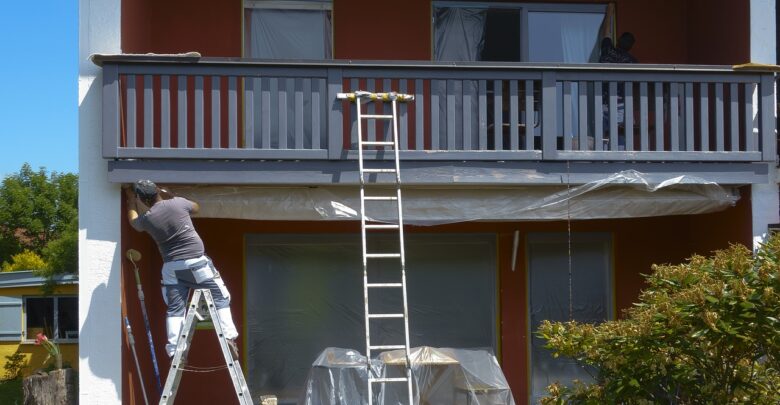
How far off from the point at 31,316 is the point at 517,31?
14061mm

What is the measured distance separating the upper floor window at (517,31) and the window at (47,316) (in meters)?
12.8

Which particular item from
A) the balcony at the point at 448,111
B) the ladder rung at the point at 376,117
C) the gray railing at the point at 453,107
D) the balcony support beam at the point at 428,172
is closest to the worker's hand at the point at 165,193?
the balcony support beam at the point at 428,172

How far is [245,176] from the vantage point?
859cm

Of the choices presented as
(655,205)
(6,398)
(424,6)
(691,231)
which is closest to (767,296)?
(655,205)

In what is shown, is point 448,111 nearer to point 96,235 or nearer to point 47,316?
point 96,235

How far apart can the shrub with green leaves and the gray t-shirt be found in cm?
318

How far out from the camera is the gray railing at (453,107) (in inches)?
334

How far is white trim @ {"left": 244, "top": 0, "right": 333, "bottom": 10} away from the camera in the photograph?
10.8 metres

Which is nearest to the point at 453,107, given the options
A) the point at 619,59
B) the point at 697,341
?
the point at 619,59

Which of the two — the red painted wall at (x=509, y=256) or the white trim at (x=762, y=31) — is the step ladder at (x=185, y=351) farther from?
the white trim at (x=762, y=31)

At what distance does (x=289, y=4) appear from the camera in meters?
10.8

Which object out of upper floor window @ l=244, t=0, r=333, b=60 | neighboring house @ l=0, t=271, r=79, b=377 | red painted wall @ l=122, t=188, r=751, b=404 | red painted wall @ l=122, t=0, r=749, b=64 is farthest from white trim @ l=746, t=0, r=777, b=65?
neighboring house @ l=0, t=271, r=79, b=377

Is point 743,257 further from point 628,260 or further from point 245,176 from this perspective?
point 628,260

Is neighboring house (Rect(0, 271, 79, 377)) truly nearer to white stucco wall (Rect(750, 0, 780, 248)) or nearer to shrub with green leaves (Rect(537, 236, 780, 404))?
white stucco wall (Rect(750, 0, 780, 248))
